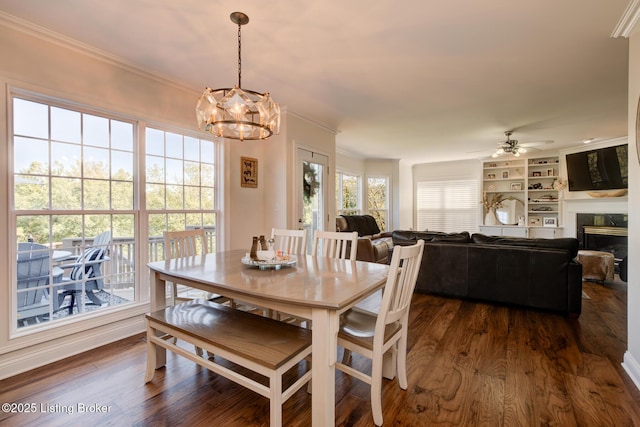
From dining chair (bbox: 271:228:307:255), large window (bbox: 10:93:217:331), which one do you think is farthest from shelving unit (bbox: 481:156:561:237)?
large window (bbox: 10:93:217:331)

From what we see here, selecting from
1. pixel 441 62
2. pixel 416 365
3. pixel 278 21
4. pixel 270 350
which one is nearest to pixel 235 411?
pixel 270 350

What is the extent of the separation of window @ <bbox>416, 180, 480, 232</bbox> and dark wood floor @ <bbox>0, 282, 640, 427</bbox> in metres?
5.44

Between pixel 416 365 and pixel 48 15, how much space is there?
3594mm

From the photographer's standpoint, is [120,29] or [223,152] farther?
[223,152]

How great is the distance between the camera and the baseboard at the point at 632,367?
6.37ft

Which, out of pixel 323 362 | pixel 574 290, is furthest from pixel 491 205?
pixel 323 362

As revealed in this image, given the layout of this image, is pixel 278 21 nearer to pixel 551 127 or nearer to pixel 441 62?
pixel 441 62

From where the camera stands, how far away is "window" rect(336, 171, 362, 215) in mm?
6898

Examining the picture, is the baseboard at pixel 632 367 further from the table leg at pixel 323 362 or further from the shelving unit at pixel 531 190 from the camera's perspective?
the shelving unit at pixel 531 190

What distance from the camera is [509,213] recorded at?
23.9 ft

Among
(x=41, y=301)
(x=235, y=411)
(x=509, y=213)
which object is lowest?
(x=235, y=411)

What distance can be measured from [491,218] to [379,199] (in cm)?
284

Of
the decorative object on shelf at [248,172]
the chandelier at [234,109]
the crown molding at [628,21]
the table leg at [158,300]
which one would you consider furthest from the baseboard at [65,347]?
the crown molding at [628,21]

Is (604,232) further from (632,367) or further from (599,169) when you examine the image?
(632,367)
